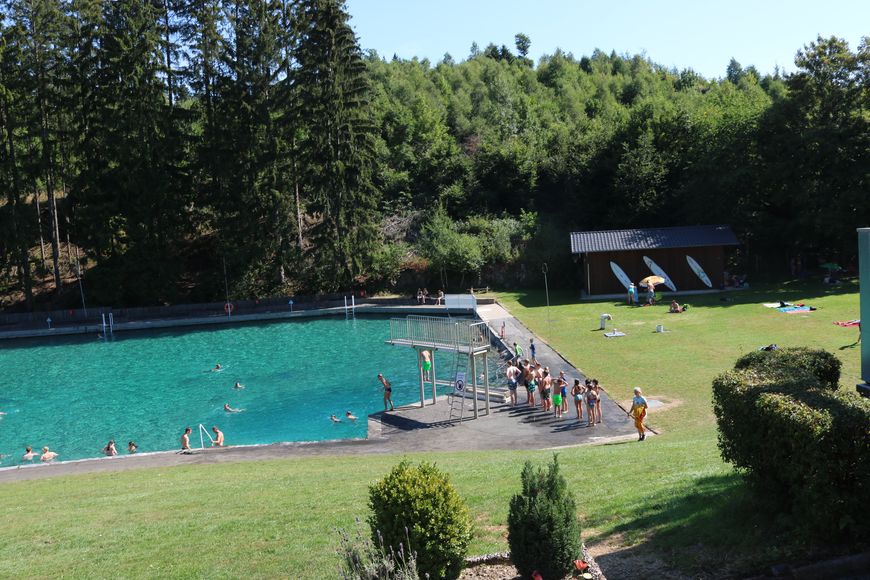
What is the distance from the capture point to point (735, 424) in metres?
8.22

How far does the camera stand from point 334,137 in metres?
Result: 45.7

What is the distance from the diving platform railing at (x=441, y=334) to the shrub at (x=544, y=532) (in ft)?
48.3

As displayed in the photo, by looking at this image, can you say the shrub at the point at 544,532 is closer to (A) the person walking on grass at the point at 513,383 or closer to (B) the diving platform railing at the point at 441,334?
(B) the diving platform railing at the point at 441,334

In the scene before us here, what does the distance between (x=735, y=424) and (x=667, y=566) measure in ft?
5.92

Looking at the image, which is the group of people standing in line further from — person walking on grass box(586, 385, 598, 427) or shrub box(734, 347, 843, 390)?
shrub box(734, 347, 843, 390)

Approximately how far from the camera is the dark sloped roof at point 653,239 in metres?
41.4

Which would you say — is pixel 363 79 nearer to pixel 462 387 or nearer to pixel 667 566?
pixel 462 387

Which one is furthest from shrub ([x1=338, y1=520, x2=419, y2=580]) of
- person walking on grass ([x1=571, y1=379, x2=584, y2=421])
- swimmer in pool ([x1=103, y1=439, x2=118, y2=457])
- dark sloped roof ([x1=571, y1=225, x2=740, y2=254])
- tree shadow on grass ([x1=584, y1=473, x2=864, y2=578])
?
dark sloped roof ([x1=571, y1=225, x2=740, y2=254])

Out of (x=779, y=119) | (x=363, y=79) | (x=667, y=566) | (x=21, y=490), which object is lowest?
(x=21, y=490)

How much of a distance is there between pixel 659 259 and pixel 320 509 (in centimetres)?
Answer: 3388

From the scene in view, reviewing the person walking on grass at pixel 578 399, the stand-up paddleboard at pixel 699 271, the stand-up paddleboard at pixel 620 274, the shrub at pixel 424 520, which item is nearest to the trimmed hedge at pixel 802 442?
the shrub at pixel 424 520

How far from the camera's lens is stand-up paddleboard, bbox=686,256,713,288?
1618 inches

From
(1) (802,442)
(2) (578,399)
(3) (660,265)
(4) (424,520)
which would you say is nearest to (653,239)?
(3) (660,265)

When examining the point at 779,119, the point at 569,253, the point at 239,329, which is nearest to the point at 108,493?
the point at 239,329
